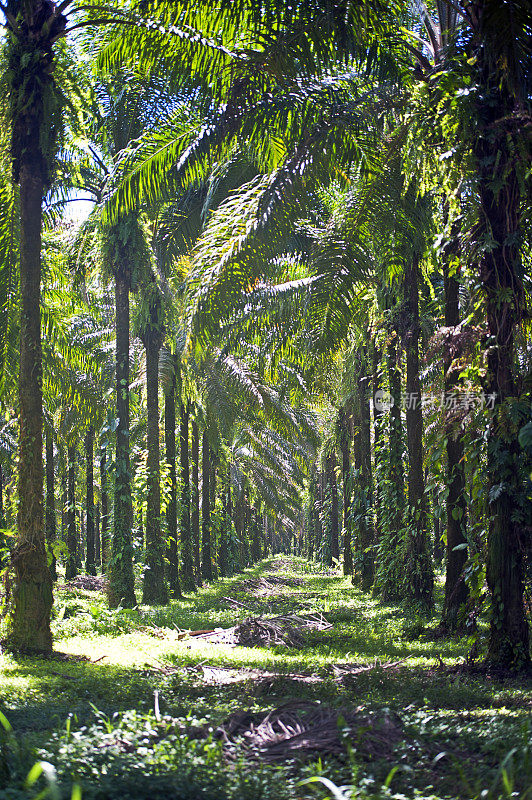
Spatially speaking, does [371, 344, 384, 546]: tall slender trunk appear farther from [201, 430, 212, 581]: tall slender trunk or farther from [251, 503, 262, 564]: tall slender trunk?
[251, 503, 262, 564]: tall slender trunk

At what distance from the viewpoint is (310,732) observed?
5348mm

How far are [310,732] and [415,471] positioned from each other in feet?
25.9

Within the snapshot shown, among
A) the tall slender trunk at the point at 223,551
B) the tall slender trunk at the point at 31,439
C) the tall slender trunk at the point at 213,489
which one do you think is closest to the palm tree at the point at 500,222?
the tall slender trunk at the point at 31,439

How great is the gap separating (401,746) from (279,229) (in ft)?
25.5

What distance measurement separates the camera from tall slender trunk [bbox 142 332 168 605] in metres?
16.1

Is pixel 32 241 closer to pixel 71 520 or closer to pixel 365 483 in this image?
pixel 365 483

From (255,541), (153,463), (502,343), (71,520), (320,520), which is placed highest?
(502,343)

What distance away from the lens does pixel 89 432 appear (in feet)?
79.5

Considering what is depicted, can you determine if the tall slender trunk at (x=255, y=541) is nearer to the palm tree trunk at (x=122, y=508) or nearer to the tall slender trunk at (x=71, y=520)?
the tall slender trunk at (x=71, y=520)

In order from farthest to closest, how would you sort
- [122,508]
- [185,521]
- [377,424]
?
[185,521] < [377,424] < [122,508]

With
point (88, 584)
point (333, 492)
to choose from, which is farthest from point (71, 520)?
point (333, 492)

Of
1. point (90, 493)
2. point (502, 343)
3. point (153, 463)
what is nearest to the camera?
point (502, 343)

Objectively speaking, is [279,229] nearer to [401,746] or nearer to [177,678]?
[177,678]

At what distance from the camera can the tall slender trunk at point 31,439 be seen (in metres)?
8.53
